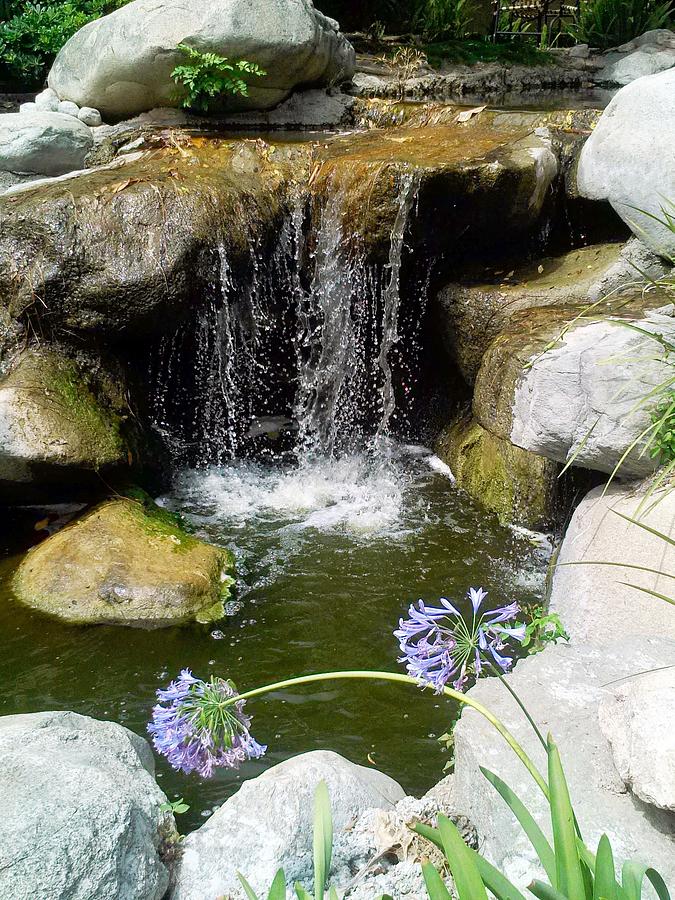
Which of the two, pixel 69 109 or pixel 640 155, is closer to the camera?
pixel 640 155

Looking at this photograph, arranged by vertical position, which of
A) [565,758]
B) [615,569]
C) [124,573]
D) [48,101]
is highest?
[48,101]

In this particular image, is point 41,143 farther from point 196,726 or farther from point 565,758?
point 565,758

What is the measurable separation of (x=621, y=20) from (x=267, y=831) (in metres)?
13.1

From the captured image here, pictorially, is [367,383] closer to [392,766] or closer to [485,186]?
[485,186]

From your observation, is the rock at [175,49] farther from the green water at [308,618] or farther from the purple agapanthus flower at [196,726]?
the purple agapanthus flower at [196,726]

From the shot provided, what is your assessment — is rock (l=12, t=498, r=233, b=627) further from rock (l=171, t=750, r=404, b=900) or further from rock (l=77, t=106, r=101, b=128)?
rock (l=77, t=106, r=101, b=128)

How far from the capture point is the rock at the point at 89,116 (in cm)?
790

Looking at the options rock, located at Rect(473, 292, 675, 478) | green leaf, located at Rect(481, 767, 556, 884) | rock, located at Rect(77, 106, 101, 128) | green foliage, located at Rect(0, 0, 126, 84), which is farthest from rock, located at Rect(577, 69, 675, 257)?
green foliage, located at Rect(0, 0, 126, 84)

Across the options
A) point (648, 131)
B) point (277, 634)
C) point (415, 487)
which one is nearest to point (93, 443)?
point (277, 634)

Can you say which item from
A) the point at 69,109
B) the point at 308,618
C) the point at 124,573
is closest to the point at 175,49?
the point at 69,109

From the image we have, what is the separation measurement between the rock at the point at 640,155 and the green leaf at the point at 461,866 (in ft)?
14.0

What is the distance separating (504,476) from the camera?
17.5ft

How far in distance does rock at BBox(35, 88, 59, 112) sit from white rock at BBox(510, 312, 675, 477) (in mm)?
5923

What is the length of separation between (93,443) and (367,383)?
7.28 feet
